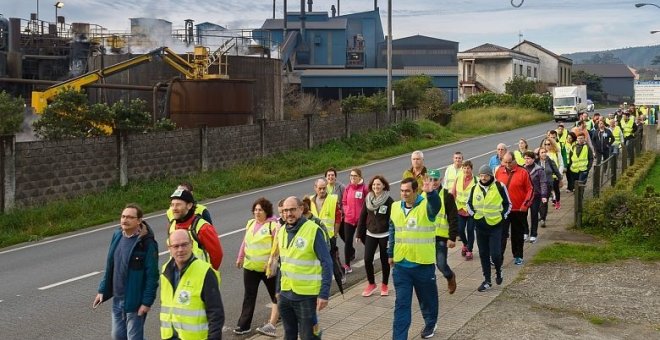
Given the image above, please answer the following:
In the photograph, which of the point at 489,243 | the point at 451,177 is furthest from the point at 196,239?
the point at 451,177

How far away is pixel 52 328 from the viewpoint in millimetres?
8812

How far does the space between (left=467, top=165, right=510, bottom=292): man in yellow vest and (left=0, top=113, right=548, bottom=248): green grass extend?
1025 centimetres

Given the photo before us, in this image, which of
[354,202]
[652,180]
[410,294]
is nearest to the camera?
[410,294]

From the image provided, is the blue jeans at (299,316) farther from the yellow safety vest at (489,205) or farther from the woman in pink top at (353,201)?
the yellow safety vest at (489,205)

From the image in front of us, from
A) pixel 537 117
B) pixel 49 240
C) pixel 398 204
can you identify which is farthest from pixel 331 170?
pixel 537 117

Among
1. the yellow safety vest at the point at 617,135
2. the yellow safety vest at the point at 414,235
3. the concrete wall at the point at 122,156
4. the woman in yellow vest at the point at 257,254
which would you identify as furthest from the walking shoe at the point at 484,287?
the yellow safety vest at the point at 617,135

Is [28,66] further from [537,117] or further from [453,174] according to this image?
[453,174]

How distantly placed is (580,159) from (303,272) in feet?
39.6

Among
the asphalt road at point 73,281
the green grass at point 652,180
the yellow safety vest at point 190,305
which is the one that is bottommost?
the asphalt road at point 73,281

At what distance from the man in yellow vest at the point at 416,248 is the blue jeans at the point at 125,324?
2.51m

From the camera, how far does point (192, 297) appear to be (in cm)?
538

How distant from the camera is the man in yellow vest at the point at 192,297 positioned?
536 centimetres

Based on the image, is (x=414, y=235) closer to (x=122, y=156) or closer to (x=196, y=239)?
(x=196, y=239)

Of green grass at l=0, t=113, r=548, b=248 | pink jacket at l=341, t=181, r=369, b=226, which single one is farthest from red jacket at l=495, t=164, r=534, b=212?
green grass at l=0, t=113, r=548, b=248
